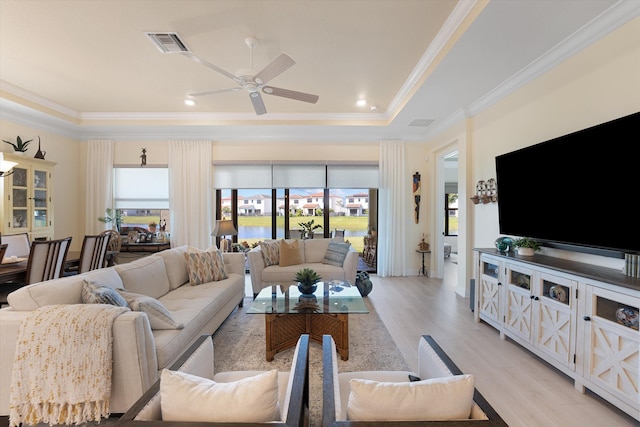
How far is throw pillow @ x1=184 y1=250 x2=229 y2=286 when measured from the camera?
335cm

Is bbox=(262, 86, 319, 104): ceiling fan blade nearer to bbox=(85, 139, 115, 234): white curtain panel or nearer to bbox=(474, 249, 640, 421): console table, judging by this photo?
bbox=(474, 249, 640, 421): console table

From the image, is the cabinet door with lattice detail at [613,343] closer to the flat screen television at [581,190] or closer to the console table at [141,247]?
the flat screen television at [581,190]

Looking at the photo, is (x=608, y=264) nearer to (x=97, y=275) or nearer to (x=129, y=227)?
(x=97, y=275)

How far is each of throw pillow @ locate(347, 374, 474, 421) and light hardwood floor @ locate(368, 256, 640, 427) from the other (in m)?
1.41

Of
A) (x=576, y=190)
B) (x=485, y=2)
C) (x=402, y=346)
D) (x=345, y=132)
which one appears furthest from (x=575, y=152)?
(x=345, y=132)

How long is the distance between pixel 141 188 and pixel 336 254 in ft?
14.0

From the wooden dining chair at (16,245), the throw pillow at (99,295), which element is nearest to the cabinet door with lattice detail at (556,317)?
the throw pillow at (99,295)

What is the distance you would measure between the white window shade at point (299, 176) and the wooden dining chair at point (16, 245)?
374cm

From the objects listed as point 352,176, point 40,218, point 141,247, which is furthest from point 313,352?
point 40,218

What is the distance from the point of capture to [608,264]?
2.32 meters

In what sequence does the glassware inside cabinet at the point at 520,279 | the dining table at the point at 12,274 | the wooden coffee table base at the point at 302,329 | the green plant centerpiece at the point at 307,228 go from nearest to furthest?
1. the wooden coffee table base at the point at 302,329
2. the glassware inside cabinet at the point at 520,279
3. the dining table at the point at 12,274
4. the green plant centerpiece at the point at 307,228

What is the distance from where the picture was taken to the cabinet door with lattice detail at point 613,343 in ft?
5.77

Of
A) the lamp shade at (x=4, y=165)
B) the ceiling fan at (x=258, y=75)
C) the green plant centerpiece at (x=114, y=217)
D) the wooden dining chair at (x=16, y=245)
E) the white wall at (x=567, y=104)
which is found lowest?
the wooden dining chair at (x=16, y=245)

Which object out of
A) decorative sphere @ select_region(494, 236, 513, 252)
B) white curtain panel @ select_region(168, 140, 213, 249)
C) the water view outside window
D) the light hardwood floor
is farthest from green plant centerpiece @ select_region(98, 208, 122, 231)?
decorative sphere @ select_region(494, 236, 513, 252)
